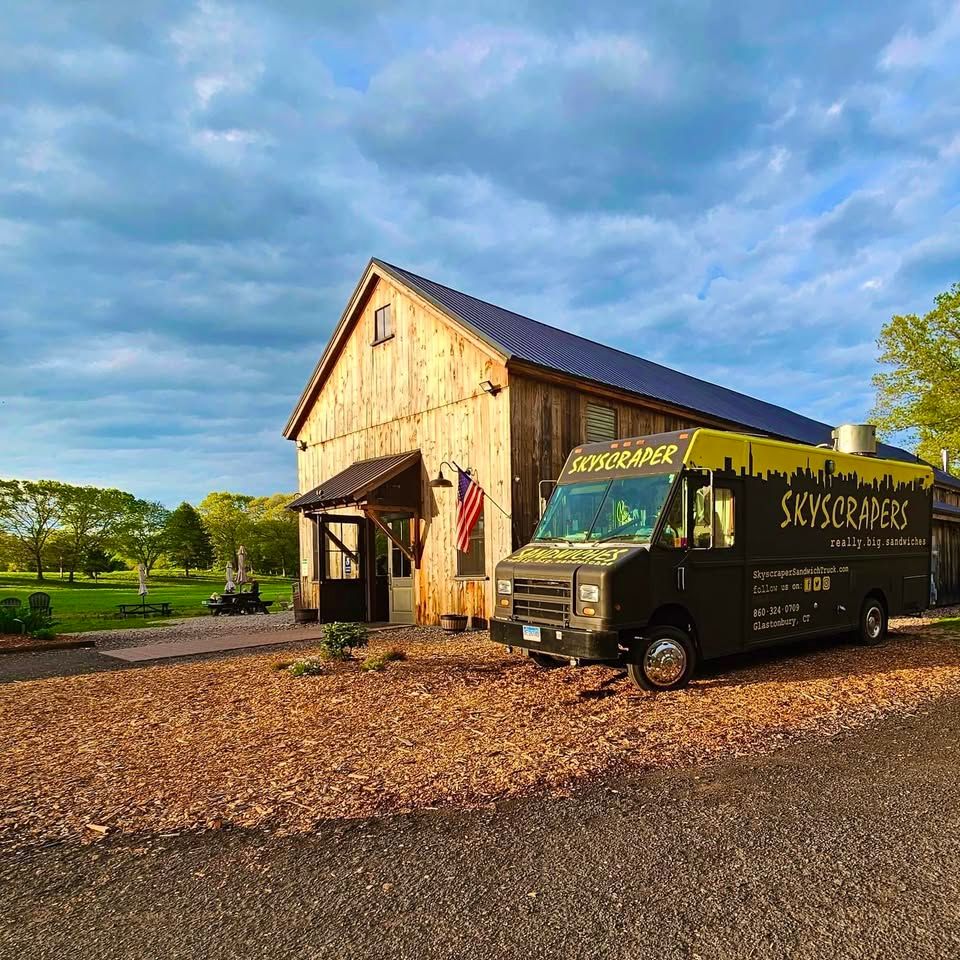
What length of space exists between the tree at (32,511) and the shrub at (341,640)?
56.5 metres

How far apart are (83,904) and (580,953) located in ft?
8.28

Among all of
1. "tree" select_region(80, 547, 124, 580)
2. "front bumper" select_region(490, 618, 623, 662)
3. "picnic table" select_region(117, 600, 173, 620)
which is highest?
"front bumper" select_region(490, 618, 623, 662)

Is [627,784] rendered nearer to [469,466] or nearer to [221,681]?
[221,681]

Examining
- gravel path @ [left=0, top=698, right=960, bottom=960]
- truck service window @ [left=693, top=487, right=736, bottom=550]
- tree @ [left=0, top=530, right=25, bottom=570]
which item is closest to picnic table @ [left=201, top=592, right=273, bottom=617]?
truck service window @ [left=693, top=487, right=736, bottom=550]

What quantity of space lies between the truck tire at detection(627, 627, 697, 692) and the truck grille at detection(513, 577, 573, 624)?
99 cm

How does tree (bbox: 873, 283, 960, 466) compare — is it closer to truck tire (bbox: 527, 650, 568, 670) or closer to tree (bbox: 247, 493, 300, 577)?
truck tire (bbox: 527, 650, 568, 670)

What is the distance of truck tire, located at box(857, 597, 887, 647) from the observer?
37.3 ft

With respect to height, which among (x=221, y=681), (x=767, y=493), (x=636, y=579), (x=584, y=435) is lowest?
(x=221, y=681)

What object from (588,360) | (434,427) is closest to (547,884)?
(434,427)

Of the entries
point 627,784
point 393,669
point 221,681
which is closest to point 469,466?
point 393,669

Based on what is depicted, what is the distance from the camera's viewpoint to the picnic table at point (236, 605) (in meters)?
22.0

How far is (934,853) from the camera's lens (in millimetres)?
3881

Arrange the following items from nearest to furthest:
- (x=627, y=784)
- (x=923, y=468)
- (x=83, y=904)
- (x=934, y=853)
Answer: (x=83, y=904), (x=934, y=853), (x=627, y=784), (x=923, y=468)

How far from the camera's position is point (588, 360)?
694 inches
